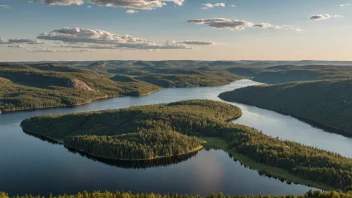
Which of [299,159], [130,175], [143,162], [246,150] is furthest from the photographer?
A: [246,150]

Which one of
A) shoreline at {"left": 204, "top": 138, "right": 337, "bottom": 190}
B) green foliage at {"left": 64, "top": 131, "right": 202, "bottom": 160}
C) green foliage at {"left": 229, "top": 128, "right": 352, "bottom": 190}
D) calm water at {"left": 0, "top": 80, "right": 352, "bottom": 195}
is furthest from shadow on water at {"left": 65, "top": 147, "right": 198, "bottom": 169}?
green foliage at {"left": 229, "top": 128, "right": 352, "bottom": 190}

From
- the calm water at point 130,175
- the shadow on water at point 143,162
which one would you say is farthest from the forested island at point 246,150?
the calm water at point 130,175

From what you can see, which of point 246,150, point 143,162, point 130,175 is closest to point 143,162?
point 143,162

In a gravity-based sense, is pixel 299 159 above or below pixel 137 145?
above

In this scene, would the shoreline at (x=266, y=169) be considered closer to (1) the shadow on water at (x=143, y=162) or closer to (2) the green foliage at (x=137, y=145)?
(2) the green foliage at (x=137, y=145)

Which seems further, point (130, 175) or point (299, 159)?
point (299, 159)

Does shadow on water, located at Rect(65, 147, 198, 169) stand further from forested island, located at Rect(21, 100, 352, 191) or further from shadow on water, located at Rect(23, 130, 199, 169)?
forested island, located at Rect(21, 100, 352, 191)

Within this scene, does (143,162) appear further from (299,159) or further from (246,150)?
(299,159)

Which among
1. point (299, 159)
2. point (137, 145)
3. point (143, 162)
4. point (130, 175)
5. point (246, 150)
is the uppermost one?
point (299, 159)

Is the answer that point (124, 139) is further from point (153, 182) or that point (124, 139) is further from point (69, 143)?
point (153, 182)

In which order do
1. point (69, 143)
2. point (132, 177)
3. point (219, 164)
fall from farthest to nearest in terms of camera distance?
point (69, 143) < point (219, 164) < point (132, 177)

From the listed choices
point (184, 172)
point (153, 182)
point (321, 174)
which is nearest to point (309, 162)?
point (321, 174)
